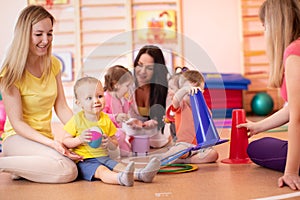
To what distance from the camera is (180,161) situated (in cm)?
205

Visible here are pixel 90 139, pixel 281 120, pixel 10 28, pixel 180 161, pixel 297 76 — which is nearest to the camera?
pixel 297 76

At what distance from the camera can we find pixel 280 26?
1594 mm

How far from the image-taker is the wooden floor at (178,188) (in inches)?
59.3

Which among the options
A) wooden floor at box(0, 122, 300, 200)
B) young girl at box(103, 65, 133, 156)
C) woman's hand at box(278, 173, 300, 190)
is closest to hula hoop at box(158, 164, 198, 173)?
wooden floor at box(0, 122, 300, 200)

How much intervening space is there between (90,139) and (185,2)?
3198 mm

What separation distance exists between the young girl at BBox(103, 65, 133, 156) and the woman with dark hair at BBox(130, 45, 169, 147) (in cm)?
4

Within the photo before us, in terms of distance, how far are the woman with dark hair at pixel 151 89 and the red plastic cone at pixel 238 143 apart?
32 cm

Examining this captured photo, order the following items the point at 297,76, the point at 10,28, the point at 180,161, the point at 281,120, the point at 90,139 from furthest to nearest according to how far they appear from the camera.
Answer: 1. the point at 10,28
2. the point at 180,161
3. the point at 281,120
4. the point at 90,139
5. the point at 297,76

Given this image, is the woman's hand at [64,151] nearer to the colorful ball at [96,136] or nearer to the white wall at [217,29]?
the colorful ball at [96,136]

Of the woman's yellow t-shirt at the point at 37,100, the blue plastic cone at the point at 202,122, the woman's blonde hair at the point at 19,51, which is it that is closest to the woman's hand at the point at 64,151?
the woman's yellow t-shirt at the point at 37,100

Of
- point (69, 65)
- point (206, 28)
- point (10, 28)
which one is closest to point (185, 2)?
point (206, 28)

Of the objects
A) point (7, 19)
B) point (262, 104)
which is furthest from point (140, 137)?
point (7, 19)

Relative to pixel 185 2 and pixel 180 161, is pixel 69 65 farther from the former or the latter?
pixel 180 161

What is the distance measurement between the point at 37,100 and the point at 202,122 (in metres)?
0.60
